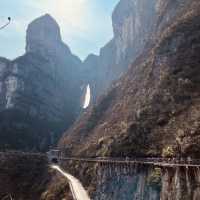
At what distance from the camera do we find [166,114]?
80.4m

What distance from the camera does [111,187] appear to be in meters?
66.5

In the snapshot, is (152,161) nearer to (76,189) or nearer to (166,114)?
(166,114)

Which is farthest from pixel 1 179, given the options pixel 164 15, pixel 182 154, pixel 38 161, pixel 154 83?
pixel 164 15

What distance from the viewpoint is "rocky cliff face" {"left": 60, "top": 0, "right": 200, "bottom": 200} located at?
59362mm

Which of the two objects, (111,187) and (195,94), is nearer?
(111,187)

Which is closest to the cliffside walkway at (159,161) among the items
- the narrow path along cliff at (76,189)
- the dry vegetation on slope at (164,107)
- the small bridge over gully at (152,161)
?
the small bridge over gully at (152,161)

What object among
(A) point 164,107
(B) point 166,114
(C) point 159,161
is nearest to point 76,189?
(B) point 166,114

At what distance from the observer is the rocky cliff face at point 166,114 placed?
5936 centimetres

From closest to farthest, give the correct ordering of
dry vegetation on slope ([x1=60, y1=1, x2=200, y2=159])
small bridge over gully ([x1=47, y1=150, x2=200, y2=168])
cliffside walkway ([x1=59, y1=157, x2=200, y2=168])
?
cliffside walkway ([x1=59, y1=157, x2=200, y2=168]), small bridge over gully ([x1=47, y1=150, x2=200, y2=168]), dry vegetation on slope ([x1=60, y1=1, x2=200, y2=159])

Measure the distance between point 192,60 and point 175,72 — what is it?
514 centimetres

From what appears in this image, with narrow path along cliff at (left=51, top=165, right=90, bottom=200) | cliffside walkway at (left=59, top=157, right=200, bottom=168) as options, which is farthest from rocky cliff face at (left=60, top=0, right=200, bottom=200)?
narrow path along cliff at (left=51, top=165, right=90, bottom=200)

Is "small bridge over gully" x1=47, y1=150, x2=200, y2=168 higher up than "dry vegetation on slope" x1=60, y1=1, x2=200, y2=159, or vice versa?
"dry vegetation on slope" x1=60, y1=1, x2=200, y2=159

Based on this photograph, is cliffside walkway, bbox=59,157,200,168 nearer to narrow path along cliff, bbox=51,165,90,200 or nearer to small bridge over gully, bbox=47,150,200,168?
small bridge over gully, bbox=47,150,200,168

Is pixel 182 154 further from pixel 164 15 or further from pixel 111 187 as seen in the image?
pixel 164 15
